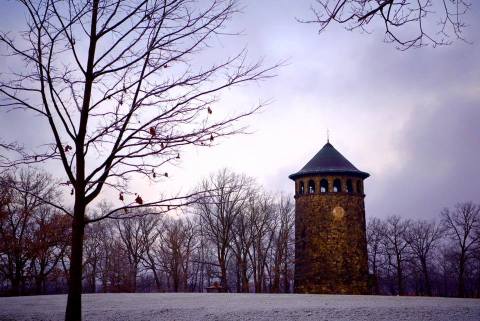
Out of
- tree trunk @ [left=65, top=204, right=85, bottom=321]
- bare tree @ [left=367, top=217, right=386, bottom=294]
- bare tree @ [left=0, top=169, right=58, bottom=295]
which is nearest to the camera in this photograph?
tree trunk @ [left=65, top=204, right=85, bottom=321]

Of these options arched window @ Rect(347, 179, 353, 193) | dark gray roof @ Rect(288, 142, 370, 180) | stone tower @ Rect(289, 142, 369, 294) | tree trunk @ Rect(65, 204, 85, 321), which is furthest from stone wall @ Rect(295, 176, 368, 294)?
tree trunk @ Rect(65, 204, 85, 321)

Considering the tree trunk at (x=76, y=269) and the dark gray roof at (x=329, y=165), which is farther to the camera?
the dark gray roof at (x=329, y=165)

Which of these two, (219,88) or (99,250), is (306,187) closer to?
(219,88)

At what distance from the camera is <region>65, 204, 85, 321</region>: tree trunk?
6.33 metres

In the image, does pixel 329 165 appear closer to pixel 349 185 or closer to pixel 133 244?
pixel 349 185

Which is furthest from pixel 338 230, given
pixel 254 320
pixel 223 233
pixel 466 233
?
pixel 466 233

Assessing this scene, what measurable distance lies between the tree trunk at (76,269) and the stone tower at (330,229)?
23.6 m

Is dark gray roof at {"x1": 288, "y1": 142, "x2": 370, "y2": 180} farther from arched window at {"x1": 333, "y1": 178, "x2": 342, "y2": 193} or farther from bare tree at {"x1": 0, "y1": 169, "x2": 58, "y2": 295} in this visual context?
bare tree at {"x1": 0, "y1": 169, "x2": 58, "y2": 295}

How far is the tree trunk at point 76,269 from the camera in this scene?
6328 millimetres

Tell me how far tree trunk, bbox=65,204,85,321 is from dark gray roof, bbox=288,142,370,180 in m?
24.4

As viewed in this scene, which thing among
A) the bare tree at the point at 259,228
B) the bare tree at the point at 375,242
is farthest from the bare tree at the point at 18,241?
the bare tree at the point at 375,242

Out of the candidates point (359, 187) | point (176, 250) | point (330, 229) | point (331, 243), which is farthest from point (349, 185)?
point (176, 250)

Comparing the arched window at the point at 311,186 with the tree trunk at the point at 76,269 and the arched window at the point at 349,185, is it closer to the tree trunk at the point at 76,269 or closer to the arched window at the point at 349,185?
the arched window at the point at 349,185

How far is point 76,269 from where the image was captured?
6465mm
